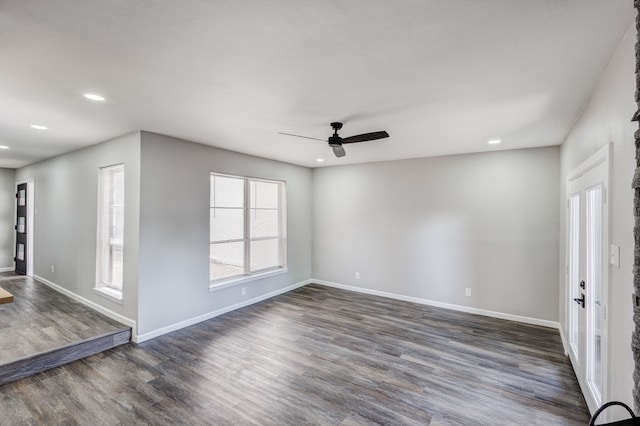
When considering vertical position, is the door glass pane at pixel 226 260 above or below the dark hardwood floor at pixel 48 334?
above

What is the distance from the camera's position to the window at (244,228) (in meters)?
4.65

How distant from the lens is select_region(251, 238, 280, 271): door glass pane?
5.33 metres

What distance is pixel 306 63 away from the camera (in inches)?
76.9

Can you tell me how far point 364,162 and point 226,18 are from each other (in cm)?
443

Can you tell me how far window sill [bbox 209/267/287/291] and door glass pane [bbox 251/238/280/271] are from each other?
0.15 m

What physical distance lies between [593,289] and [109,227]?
5670mm

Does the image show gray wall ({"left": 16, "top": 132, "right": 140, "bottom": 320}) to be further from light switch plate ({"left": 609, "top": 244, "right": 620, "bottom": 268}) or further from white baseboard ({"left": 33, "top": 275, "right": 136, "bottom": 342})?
light switch plate ({"left": 609, "top": 244, "right": 620, "bottom": 268})

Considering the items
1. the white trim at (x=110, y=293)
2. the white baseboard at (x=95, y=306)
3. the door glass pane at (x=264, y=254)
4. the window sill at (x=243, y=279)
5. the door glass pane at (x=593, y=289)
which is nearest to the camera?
the door glass pane at (x=593, y=289)

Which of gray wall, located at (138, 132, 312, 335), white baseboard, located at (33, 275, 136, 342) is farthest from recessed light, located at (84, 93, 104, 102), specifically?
white baseboard, located at (33, 275, 136, 342)

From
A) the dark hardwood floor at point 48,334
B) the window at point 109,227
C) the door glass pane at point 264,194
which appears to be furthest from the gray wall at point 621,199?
the window at point 109,227

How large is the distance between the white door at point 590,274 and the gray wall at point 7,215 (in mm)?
10377

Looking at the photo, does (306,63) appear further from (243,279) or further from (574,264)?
(243,279)

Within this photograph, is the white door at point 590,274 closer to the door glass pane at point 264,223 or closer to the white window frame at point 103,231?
the door glass pane at point 264,223

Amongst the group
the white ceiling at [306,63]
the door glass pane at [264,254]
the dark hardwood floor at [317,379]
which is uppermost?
the white ceiling at [306,63]
